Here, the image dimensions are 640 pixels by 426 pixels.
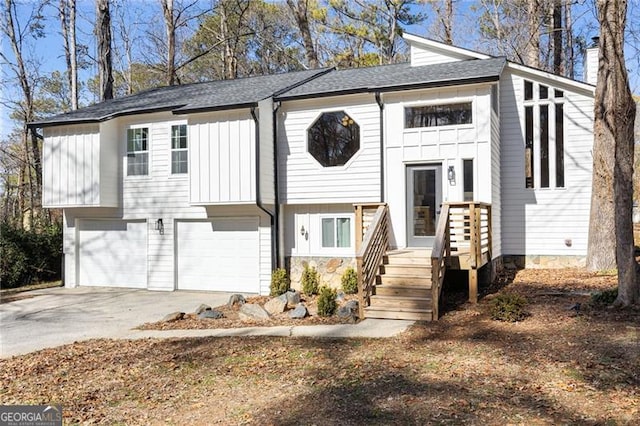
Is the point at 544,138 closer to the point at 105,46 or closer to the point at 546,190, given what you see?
the point at 546,190

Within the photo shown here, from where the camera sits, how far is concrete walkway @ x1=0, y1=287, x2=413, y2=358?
23.4ft

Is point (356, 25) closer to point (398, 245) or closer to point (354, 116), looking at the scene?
point (354, 116)

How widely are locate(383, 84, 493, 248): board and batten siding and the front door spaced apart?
116 mm

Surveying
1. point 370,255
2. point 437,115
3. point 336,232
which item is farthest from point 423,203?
point 370,255

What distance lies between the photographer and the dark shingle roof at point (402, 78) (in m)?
9.91

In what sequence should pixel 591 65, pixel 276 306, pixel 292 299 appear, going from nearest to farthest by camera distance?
pixel 276 306 < pixel 292 299 < pixel 591 65

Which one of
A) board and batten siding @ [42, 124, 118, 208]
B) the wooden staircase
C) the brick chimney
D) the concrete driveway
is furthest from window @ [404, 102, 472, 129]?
board and batten siding @ [42, 124, 118, 208]

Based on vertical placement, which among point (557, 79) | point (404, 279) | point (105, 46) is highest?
point (105, 46)

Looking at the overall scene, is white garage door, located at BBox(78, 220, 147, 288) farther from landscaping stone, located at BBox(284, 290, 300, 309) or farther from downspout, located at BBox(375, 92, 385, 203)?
downspout, located at BBox(375, 92, 385, 203)

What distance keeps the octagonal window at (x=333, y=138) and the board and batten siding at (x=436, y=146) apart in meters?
0.90

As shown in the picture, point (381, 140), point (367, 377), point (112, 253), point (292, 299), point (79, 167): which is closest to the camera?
point (367, 377)

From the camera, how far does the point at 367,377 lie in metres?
5.07

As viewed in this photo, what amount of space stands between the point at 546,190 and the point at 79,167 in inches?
458

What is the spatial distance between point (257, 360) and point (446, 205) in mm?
4451
